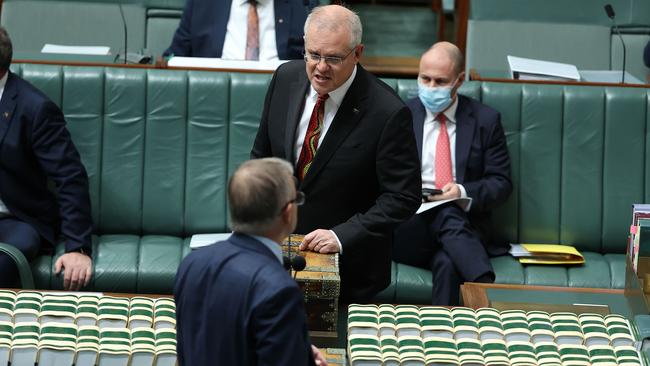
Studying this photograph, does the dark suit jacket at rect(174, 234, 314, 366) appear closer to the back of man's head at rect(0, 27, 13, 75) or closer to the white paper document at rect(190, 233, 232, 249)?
the white paper document at rect(190, 233, 232, 249)

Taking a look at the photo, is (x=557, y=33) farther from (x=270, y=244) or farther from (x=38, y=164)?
(x=270, y=244)

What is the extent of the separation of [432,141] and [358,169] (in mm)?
1128

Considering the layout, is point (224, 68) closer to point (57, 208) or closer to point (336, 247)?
point (57, 208)

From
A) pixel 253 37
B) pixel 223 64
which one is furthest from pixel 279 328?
pixel 253 37

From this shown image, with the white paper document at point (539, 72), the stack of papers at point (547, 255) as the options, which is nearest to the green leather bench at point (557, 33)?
the white paper document at point (539, 72)

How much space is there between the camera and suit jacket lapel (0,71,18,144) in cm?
384

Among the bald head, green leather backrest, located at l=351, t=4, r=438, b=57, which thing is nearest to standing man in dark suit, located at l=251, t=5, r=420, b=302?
the bald head

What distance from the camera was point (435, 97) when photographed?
4.11 m

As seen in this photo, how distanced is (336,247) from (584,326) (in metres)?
0.63

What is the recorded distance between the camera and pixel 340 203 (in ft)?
10.3

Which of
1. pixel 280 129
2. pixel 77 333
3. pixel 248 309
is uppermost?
pixel 280 129

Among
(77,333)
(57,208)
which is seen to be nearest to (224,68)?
(57,208)

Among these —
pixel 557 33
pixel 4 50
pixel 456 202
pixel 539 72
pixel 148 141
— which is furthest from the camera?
pixel 557 33

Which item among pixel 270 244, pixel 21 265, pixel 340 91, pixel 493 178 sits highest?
pixel 340 91
